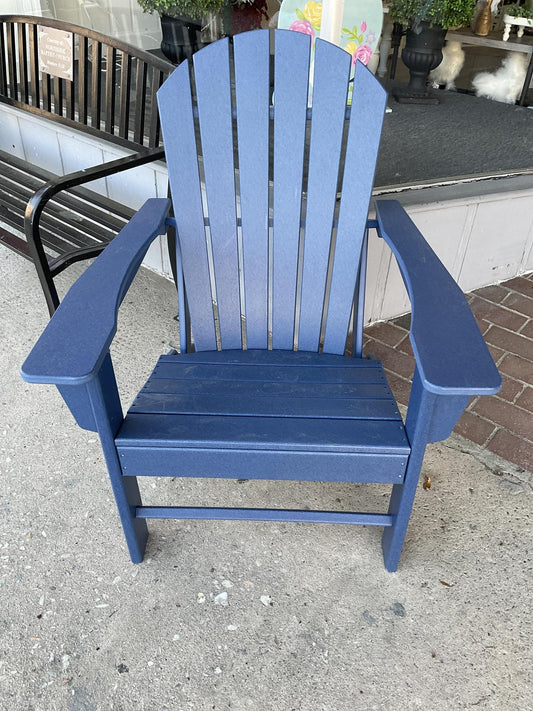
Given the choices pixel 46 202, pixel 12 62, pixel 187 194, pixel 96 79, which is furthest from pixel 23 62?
pixel 187 194

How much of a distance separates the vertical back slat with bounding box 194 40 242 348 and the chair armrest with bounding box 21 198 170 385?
170mm

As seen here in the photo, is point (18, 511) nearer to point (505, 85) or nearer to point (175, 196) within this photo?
point (175, 196)

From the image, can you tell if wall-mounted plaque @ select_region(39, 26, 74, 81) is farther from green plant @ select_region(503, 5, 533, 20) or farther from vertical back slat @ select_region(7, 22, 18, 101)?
green plant @ select_region(503, 5, 533, 20)

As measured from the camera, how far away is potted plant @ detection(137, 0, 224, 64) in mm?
2496

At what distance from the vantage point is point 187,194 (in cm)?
148

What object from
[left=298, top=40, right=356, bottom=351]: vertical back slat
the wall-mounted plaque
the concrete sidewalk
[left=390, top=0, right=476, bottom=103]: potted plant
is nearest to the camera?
the concrete sidewalk

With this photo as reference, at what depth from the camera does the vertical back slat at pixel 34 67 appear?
251 cm

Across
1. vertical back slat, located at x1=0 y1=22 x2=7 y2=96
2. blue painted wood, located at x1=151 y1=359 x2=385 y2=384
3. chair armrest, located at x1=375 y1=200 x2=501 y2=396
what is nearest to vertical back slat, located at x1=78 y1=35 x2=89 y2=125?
vertical back slat, located at x1=0 y1=22 x2=7 y2=96

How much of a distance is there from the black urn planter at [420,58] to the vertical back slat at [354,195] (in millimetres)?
1681

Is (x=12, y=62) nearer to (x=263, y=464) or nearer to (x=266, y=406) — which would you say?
(x=266, y=406)

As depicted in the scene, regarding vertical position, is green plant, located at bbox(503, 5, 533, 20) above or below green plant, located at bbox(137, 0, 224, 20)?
below

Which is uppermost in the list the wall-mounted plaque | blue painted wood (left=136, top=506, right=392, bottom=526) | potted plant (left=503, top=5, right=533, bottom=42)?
potted plant (left=503, top=5, right=533, bottom=42)

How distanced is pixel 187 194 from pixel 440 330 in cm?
77

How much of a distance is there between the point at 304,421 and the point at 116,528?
2.19 feet
